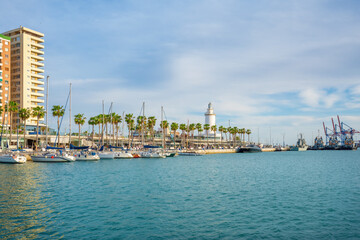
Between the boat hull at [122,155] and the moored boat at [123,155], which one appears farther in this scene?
the boat hull at [122,155]

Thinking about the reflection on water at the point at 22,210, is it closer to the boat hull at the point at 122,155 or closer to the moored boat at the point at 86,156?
the moored boat at the point at 86,156

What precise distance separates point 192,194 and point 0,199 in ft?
56.4

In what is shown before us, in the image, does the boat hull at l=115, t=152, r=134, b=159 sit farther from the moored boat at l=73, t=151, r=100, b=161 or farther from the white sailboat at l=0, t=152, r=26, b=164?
the white sailboat at l=0, t=152, r=26, b=164

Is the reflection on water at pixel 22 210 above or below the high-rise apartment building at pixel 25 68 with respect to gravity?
below

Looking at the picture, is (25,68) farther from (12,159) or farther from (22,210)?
(22,210)

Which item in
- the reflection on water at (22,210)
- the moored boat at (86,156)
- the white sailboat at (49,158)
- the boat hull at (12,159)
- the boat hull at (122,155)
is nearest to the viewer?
the reflection on water at (22,210)

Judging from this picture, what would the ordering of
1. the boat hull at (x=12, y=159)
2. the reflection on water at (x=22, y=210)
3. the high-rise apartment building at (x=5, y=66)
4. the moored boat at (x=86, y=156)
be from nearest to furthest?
the reflection on water at (x=22, y=210) → the boat hull at (x=12, y=159) → the moored boat at (x=86, y=156) → the high-rise apartment building at (x=5, y=66)

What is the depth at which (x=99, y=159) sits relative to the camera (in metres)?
80.6

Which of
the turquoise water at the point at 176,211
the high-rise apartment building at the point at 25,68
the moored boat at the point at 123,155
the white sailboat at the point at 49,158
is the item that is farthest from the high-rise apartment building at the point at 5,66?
the turquoise water at the point at 176,211

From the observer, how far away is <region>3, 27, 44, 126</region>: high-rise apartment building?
4604 inches

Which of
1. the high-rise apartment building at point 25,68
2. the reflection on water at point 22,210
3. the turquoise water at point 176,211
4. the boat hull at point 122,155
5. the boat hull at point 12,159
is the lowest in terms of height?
the turquoise water at point 176,211

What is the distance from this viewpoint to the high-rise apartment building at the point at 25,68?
384ft

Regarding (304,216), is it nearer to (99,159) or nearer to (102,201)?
(102,201)

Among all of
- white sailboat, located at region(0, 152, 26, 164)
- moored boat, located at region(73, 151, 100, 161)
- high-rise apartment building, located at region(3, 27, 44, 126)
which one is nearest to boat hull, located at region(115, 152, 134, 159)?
moored boat, located at region(73, 151, 100, 161)
